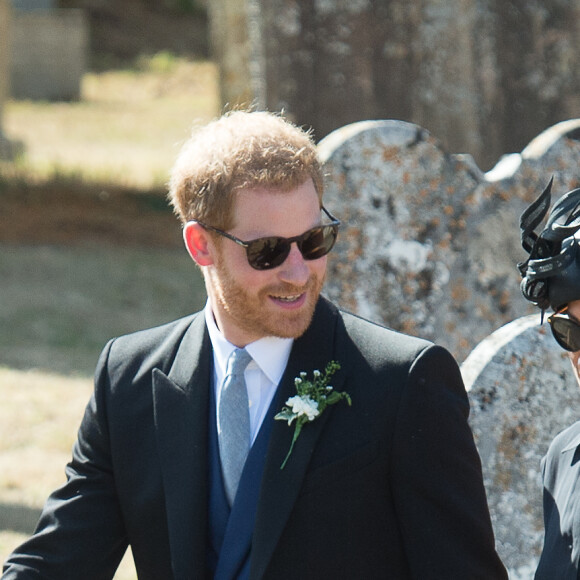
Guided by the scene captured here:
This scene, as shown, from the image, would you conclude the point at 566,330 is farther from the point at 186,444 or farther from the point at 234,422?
the point at 186,444

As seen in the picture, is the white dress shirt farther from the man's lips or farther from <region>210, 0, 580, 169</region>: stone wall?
<region>210, 0, 580, 169</region>: stone wall

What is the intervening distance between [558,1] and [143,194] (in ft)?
27.7

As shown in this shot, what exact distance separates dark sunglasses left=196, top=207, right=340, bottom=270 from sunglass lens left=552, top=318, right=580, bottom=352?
0.56 m

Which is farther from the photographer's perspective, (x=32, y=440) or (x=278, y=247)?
(x=32, y=440)

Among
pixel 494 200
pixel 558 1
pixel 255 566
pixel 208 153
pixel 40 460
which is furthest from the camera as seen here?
pixel 558 1

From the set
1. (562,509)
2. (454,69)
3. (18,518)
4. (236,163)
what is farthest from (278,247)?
(454,69)

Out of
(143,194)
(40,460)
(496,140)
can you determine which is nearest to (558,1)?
(496,140)

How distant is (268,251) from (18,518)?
3558 mm

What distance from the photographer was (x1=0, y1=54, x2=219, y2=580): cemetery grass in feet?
23.1

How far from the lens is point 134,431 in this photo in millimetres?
2879

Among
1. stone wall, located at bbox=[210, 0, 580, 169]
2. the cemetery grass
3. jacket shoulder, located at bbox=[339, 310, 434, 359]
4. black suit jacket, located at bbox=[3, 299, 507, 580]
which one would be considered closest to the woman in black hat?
black suit jacket, located at bbox=[3, 299, 507, 580]

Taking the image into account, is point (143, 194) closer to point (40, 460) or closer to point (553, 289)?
point (40, 460)

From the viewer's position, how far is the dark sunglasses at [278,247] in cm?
275

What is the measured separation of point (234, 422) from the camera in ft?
9.20
